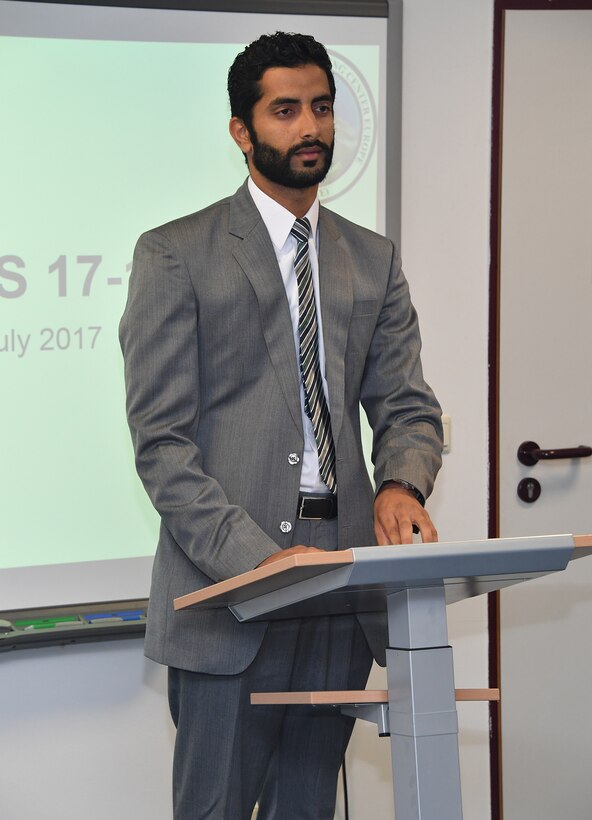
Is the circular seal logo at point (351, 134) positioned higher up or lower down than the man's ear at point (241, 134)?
higher up

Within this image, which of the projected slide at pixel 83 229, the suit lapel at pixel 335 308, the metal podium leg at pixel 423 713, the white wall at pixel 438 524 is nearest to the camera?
the metal podium leg at pixel 423 713

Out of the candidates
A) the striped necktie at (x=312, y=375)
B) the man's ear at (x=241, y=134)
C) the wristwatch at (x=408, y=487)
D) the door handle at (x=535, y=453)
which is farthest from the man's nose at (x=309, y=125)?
the door handle at (x=535, y=453)

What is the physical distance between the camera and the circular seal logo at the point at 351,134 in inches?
102

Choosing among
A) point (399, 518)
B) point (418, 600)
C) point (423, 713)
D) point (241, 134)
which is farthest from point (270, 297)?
point (423, 713)

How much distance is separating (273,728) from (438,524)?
110 centimetres

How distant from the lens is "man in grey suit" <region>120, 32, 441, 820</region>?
1.72m

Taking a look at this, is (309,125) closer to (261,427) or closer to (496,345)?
(261,427)

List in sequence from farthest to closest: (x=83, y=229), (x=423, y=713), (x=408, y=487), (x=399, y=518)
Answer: (x=83, y=229)
(x=408, y=487)
(x=399, y=518)
(x=423, y=713)

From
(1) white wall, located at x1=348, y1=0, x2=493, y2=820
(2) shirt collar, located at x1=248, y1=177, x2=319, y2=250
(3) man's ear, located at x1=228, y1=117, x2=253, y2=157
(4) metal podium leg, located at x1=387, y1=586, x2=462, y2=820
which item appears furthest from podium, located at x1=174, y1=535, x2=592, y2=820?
(1) white wall, located at x1=348, y1=0, x2=493, y2=820

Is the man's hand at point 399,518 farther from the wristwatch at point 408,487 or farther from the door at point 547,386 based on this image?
the door at point 547,386

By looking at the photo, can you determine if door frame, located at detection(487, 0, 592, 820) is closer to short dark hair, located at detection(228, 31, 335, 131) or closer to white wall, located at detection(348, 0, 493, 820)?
white wall, located at detection(348, 0, 493, 820)

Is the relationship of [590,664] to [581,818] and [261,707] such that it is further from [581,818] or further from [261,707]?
[261,707]

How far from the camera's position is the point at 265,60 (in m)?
1.78

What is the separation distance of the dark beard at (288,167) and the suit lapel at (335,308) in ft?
0.49
